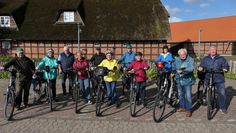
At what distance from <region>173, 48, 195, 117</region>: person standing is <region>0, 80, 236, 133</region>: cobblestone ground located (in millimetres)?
415

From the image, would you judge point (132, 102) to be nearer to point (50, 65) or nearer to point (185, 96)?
point (185, 96)

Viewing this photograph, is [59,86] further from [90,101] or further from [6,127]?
[6,127]

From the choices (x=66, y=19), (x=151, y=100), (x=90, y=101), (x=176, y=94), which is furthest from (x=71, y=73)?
(x=66, y=19)

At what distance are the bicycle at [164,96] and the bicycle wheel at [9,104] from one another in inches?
141

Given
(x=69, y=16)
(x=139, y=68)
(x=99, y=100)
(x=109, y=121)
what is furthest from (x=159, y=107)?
(x=69, y=16)

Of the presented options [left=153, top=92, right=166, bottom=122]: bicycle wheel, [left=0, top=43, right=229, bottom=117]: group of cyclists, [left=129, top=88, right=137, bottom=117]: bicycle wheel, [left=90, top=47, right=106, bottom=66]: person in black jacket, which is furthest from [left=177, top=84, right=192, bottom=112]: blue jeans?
[left=90, top=47, right=106, bottom=66]: person in black jacket

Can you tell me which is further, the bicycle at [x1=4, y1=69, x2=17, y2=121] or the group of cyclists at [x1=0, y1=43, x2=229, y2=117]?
the group of cyclists at [x1=0, y1=43, x2=229, y2=117]

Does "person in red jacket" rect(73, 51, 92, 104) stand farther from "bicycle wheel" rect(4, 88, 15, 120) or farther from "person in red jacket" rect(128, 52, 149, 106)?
"bicycle wheel" rect(4, 88, 15, 120)

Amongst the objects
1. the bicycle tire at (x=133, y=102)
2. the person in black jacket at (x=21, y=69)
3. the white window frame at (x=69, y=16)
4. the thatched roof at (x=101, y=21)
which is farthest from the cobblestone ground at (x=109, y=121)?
the white window frame at (x=69, y=16)

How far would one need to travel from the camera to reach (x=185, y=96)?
7.80m

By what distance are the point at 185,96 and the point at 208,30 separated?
45.7 m

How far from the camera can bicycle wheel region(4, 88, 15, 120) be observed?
24.3ft

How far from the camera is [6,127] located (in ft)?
22.1

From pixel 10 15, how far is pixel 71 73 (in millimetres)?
21879
